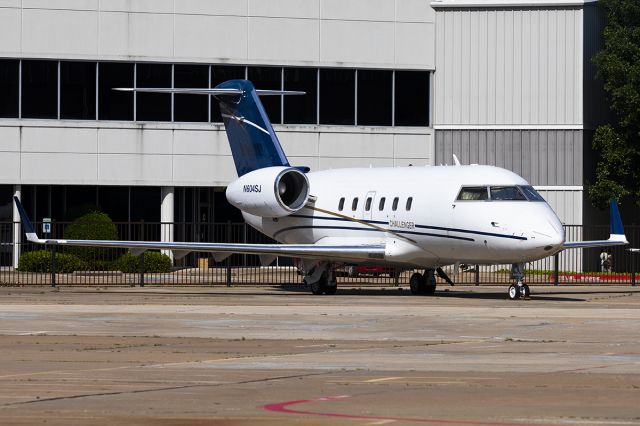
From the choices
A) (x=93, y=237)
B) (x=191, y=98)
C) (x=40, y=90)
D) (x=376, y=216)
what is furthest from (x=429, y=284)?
(x=40, y=90)

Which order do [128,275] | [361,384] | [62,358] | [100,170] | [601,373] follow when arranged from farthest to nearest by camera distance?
[100,170], [128,275], [62,358], [601,373], [361,384]

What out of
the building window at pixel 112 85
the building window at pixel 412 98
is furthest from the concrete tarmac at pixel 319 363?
the building window at pixel 412 98

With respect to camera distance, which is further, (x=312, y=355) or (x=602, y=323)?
(x=602, y=323)

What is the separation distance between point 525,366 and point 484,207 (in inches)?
604

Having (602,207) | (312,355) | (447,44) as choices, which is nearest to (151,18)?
(447,44)

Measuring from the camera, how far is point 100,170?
5150cm

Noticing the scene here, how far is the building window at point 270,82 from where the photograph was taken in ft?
172

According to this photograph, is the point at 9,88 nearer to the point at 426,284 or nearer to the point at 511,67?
the point at 511,67

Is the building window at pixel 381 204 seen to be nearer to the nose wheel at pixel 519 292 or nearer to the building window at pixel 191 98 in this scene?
the nose wheel at pixel 519 292

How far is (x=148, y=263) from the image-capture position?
47.2m

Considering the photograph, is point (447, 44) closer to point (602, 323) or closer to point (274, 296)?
point (274, 296)

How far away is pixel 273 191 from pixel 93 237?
13.7 m

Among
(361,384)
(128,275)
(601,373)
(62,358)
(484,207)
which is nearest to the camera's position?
(361,384)

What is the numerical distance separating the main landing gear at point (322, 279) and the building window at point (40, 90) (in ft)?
63.6
